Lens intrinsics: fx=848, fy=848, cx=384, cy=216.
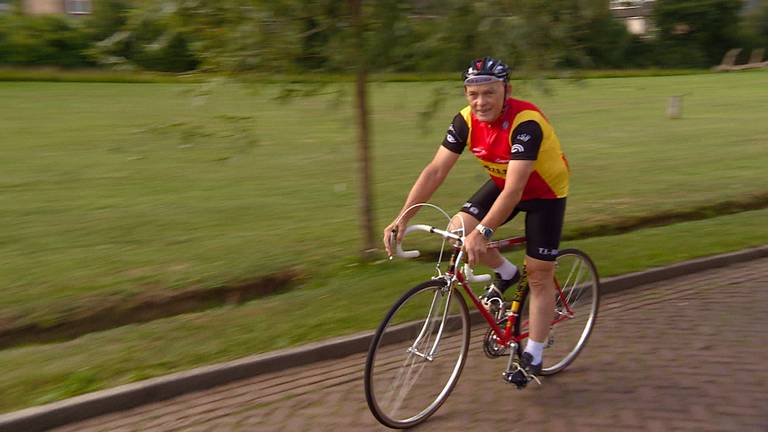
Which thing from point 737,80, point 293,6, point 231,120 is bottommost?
point 737,80

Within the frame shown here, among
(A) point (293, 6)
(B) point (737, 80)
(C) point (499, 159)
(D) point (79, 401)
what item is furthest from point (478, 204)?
(B) point (737, 80)

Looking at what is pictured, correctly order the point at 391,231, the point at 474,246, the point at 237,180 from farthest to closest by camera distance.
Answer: the point at 237,180 < the point at 391,231 < the point at 474,246

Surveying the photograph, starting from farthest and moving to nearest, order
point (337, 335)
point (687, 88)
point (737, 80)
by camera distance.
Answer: point (737, 80) → point (687, 88) → point (337, 335)

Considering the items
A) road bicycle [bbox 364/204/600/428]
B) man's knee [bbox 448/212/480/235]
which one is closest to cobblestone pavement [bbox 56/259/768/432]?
road bicycle [bbox 364/204/600/428]

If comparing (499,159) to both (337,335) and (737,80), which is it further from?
(737,80)

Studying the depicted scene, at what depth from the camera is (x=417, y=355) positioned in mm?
4672

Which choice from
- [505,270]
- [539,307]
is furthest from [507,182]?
[539,307]

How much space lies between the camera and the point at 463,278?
4.62 meters

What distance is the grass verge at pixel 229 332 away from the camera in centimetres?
518

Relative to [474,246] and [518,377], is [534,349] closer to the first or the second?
[518,377]

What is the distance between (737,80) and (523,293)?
44.4 m

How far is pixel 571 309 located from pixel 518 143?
63.8 inches

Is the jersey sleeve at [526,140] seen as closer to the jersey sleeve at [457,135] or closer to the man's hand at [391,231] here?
the jersey sleeve at [457,135]

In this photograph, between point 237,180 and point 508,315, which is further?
point 237,180
